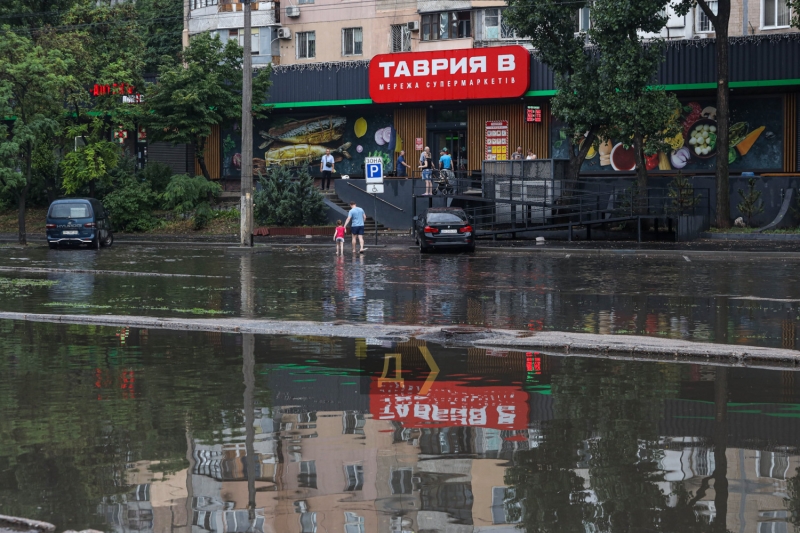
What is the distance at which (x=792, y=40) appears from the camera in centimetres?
3775

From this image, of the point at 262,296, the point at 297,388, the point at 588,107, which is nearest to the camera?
the point at 297,388

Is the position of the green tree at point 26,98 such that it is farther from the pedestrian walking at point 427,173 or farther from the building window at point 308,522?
the building window at point 308,522

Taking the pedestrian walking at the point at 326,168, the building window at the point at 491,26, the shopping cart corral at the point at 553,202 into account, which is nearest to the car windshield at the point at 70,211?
the pedestrian walking at the point at 326,168

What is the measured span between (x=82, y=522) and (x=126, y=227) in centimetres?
4086

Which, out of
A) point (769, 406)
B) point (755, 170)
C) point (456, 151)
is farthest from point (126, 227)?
point (769, 406)

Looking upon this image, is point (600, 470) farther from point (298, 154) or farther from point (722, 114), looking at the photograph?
point (298, 154)

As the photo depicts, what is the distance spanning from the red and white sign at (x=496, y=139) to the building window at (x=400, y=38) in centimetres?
658

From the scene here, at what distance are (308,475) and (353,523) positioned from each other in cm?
110

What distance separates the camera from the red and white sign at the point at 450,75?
4240 cm

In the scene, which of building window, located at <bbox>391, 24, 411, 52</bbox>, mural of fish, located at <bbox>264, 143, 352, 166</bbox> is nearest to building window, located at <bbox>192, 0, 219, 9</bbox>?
mural of fish, located at <bbox>264, 143, 352, 166</bbox>

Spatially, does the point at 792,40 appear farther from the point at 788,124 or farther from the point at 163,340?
the point at 163,340

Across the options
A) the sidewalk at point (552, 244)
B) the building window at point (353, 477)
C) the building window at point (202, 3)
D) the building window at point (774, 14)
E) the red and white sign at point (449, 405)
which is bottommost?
the building window at point (353, 477)

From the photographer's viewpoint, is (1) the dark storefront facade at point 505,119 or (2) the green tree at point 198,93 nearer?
(1) the dark storefront facade at point 505,119

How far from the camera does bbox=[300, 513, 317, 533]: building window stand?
618cm
